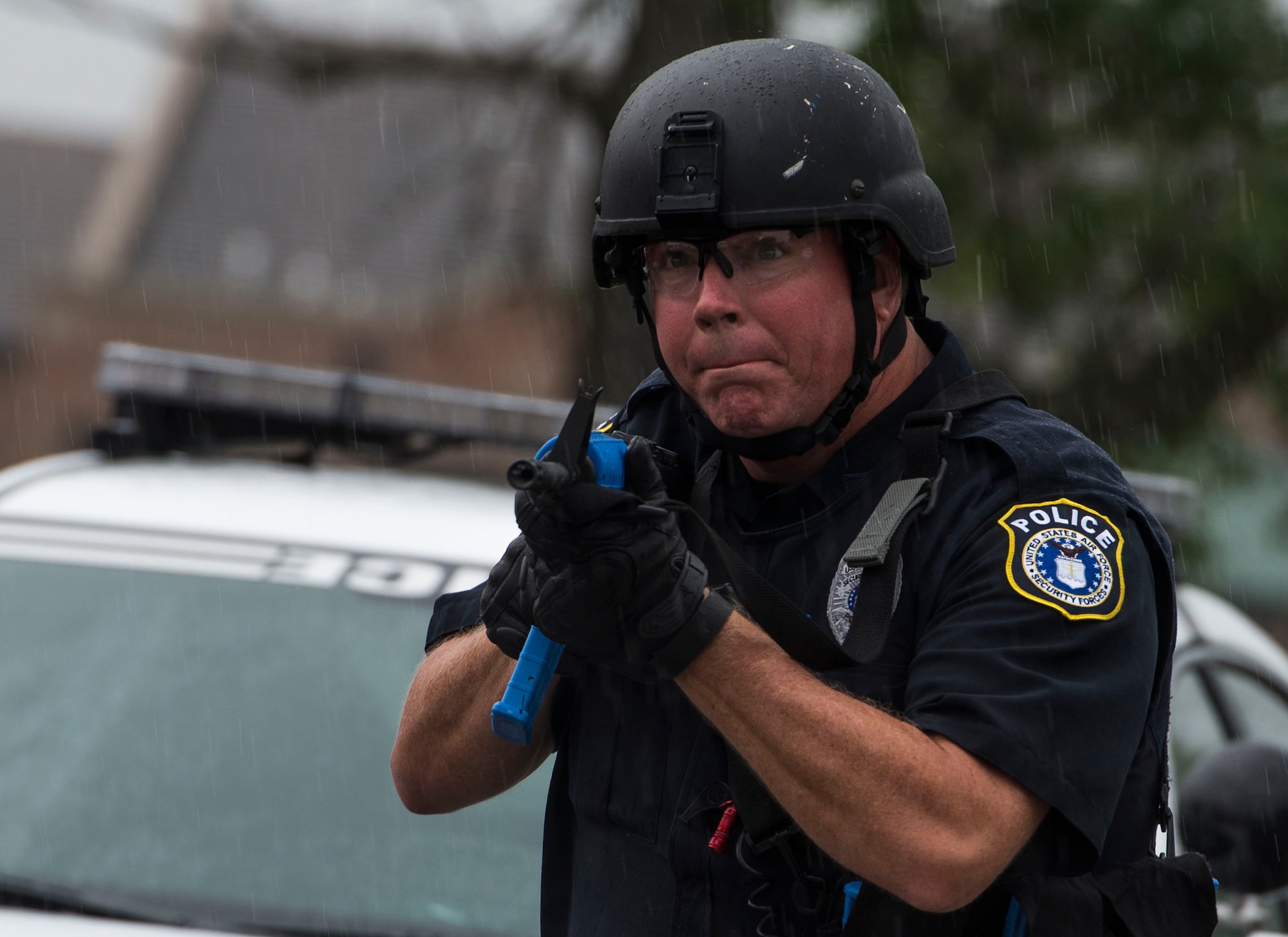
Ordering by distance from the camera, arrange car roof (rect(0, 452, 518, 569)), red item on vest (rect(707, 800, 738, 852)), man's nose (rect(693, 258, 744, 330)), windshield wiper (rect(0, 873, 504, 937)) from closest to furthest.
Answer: red item on vest (rect(707, 800, 738, 852)), man's nose (rect(693, 258, 744, 330)), windshield wiper (rect(0, 873, 504, 937)), car roof (rect(0, 452, 518, 569))

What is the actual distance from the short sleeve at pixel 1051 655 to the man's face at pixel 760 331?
0.33m

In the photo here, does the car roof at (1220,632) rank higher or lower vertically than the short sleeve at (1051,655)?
lower

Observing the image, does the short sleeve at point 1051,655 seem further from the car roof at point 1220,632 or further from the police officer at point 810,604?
the car roof at point 1220,632

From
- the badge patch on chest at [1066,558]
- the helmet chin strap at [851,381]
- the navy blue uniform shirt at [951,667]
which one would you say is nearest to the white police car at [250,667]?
the navy blue uniform shirt at [951,667]

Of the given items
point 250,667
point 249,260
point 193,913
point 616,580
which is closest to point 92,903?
point 193,913

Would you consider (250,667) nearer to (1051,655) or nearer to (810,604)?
(810,604)

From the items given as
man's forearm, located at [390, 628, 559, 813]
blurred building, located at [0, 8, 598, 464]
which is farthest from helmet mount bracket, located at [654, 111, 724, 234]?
blurred building, located at [0, 8, 598, 464]

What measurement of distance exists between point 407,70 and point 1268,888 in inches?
273

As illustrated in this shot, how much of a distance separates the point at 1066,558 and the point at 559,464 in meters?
0.59

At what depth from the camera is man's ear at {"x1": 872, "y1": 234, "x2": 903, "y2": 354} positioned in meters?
2.18

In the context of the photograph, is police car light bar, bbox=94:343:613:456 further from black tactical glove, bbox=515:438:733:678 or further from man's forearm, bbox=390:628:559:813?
black tactical glove, bbox=515:438:733:678

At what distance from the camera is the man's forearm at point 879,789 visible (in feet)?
5.45

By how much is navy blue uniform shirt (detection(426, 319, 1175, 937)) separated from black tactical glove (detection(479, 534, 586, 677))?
233 mm

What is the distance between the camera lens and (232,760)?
9.19 feet
